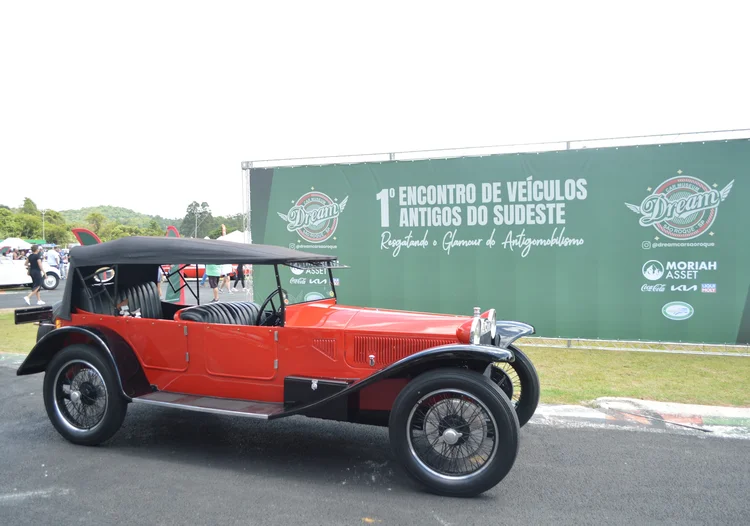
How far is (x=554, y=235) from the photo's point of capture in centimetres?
767

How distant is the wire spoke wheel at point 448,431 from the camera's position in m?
3.32

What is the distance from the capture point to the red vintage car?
10.9 ft

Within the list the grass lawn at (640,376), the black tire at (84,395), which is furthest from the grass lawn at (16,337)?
the black tire at (84,395)

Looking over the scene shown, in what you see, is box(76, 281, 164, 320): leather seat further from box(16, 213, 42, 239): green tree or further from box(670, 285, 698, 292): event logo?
box(16, 213, 42, 239): green tree

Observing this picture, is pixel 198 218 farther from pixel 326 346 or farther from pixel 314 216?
pixel 326 346

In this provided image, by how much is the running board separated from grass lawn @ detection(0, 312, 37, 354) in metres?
4.86

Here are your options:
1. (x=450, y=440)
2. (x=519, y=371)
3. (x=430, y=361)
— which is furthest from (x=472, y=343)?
(x=519, y=371)

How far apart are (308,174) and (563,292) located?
4464 mm

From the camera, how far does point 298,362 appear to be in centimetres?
392

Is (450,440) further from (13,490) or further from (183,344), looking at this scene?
(13,490)

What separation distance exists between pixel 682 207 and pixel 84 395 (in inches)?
289

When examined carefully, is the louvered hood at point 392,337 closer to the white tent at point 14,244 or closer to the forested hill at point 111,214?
the white tent at point 14,244

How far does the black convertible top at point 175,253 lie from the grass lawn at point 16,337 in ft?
14.4

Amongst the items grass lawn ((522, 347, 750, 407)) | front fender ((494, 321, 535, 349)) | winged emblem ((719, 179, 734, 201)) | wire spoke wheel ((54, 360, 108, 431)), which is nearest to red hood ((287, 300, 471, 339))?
front fender ((494, 321, 535, 349))
